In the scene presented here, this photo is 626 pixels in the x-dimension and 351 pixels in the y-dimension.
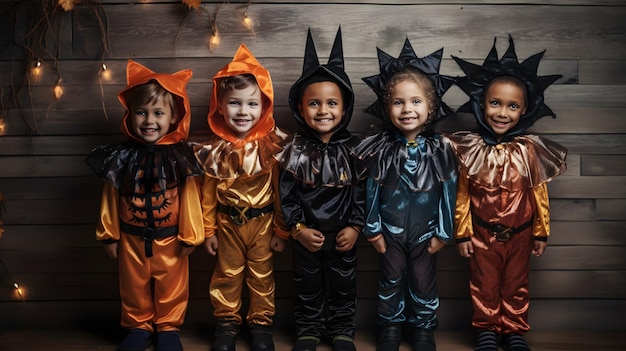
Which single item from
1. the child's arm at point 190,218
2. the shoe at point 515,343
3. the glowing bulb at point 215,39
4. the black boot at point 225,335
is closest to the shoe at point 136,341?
the black boot at point 225,335

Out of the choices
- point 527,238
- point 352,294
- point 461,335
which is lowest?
point 461,335

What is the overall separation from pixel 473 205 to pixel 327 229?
1.90 ft

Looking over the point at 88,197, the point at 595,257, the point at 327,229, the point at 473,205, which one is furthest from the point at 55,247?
the point at 595,257

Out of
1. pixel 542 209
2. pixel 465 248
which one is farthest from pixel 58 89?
pixel 542 209

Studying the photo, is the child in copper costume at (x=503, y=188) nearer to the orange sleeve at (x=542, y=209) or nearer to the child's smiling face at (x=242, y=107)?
the orange sleeve at (x=542, y=209)

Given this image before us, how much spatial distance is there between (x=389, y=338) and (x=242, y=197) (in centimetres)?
80

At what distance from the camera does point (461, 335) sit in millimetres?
2674

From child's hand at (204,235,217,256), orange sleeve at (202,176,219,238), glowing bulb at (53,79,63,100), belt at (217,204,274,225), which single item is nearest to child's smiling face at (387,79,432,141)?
belt at (217,204,274,225)

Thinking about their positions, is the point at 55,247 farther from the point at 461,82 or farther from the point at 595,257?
the point at 595,257

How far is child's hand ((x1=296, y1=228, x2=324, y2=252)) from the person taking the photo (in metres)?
2.39

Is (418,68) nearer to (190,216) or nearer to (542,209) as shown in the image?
(542,209)

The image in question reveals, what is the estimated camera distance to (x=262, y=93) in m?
2.46

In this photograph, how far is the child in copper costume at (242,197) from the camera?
241 cm

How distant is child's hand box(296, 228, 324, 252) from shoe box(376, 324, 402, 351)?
0.45 m
